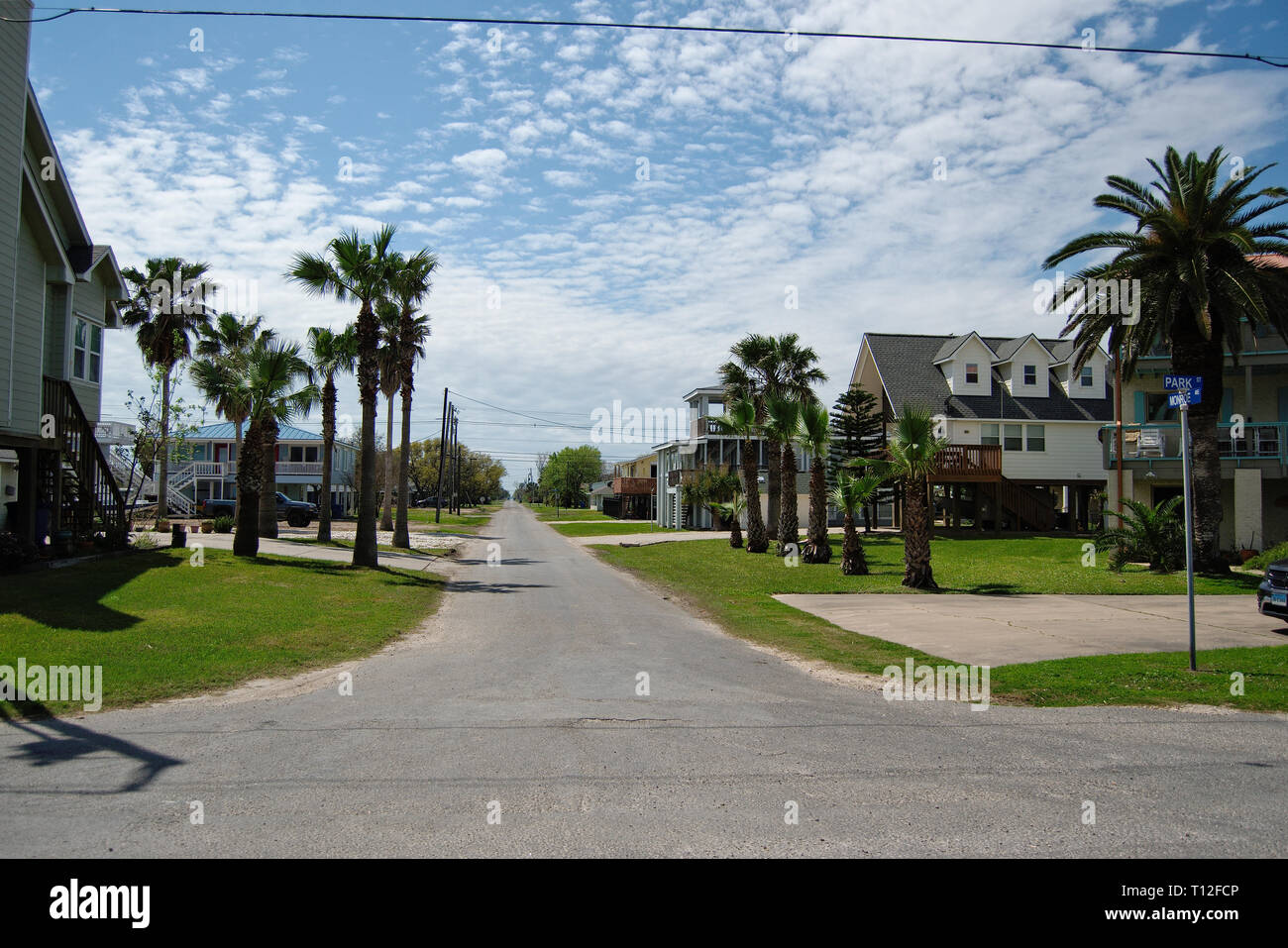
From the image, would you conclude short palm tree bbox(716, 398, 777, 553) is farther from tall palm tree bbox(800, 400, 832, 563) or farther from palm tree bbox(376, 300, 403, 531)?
palm tree bbox(376, 300, 403, 531)

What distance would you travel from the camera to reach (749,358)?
35.6m

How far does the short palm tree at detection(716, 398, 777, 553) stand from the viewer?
3303 centimetres

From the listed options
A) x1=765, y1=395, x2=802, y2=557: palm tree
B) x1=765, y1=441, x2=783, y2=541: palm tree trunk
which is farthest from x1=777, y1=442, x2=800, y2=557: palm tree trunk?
x1=765, y1=441, x2=783, y2=541: palm tree trunk

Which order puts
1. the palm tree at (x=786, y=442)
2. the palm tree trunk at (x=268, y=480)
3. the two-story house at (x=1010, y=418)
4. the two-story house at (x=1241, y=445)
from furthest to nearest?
the two-story house at (x=1010, y=418)
the palm tree at (x=786, y=442)
the two-story house at (x=1241, y=445)
the palm tree trunk at (x=268, y=480)

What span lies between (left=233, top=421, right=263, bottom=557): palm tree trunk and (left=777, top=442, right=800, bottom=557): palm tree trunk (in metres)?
17.9

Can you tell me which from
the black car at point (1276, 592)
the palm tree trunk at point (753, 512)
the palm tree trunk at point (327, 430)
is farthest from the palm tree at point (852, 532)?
the palm tree trunk at point (327, 430)

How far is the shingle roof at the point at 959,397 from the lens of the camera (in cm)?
4125

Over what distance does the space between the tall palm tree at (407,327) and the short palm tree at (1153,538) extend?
2201cm

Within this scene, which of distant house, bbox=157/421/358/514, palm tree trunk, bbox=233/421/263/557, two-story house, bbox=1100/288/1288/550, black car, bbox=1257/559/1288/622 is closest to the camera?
black car, bbox=1257/559/1288/622

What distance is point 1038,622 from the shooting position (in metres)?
15.1

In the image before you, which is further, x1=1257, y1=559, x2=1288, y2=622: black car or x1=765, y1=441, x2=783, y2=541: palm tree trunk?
x1=765, y1=441, x2=783, y2=541: palm tree trunk

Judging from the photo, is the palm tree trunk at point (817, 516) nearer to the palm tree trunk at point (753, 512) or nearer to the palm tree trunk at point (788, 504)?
the palm tree trunk at point (788, 504)
